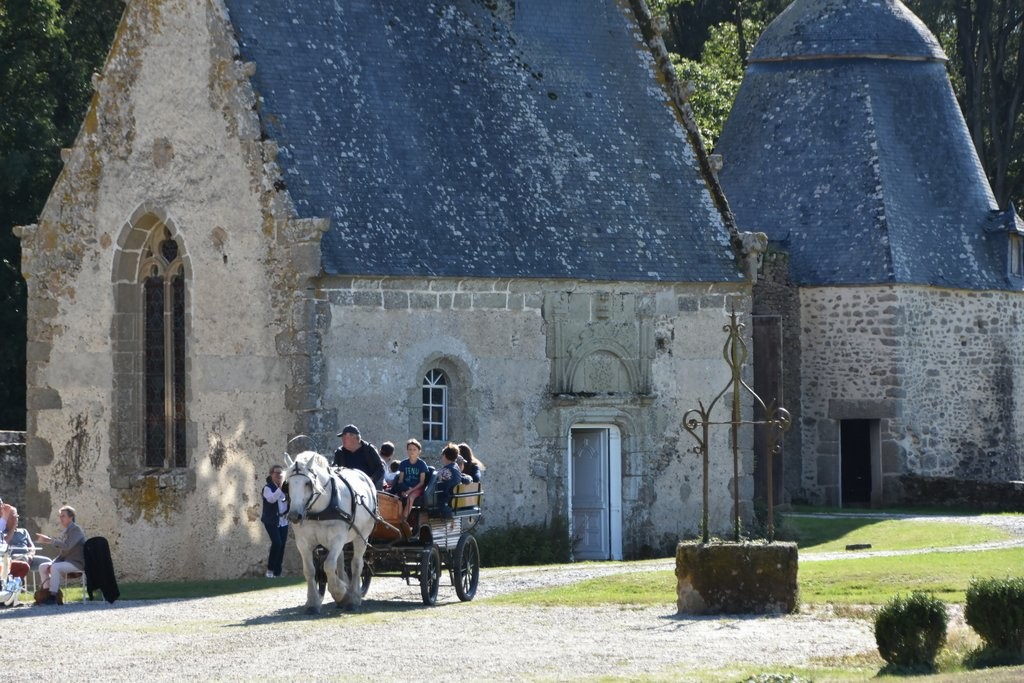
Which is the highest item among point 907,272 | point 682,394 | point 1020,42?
point 1020,42

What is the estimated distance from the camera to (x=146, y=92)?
97.6 ft

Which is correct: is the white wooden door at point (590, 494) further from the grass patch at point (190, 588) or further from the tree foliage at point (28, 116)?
the tree foliage at point (28, 116)

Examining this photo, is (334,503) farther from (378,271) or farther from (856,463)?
(856,463)

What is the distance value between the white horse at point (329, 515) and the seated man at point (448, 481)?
0.89m

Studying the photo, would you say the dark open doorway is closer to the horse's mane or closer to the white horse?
the white horse

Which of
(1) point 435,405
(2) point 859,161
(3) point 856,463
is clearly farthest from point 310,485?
(2) point 859,161

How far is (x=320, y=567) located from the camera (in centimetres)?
2197

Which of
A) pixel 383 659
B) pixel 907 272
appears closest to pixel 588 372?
pixel 907 272

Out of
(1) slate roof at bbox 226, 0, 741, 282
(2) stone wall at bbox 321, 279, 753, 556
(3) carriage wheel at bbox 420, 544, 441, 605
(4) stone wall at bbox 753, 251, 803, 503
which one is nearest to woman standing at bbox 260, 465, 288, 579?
(2) stone wall at bbox 321, 279, 753, 556

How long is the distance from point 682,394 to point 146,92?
29.4 feet

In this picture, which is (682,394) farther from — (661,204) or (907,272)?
(907,272)

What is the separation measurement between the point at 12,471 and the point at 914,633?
2084cm

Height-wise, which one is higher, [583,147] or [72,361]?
[583,147]

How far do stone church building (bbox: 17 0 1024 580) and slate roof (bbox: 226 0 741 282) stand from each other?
0.13ft
